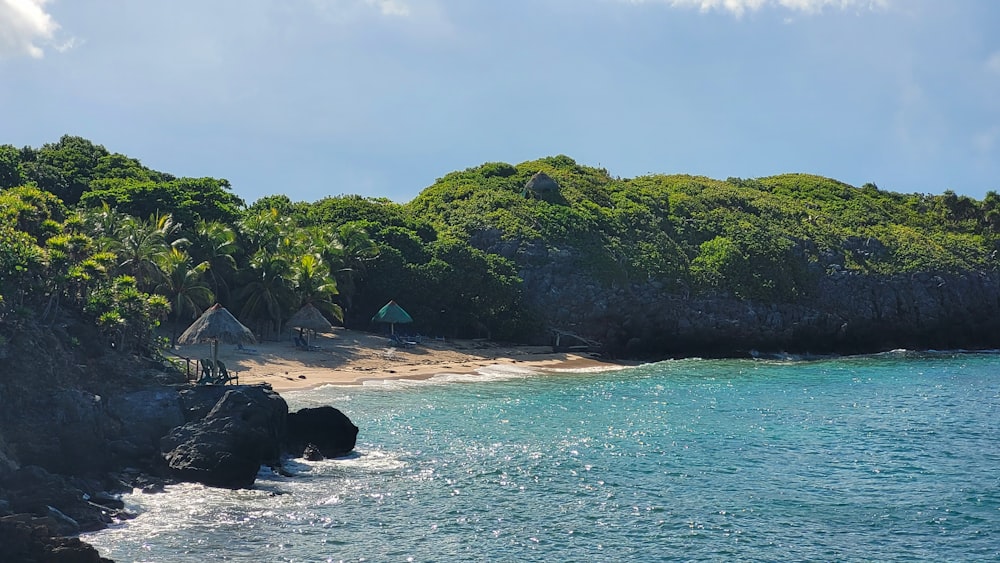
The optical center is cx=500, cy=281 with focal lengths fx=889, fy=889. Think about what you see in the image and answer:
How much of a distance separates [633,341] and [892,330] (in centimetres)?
2149

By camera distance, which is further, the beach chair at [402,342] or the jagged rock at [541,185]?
the jagged rock at [541,185]

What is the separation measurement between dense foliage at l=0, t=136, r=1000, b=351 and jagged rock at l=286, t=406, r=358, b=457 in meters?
5.83

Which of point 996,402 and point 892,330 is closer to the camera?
point 996,402

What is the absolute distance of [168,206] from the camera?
4791 centimetres

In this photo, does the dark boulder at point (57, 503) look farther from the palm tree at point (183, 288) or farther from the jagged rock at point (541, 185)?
the jagged rock at point (541, 185)

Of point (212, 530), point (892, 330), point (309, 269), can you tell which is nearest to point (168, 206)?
point (309, 269)

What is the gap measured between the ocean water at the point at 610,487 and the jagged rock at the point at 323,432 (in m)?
0.66

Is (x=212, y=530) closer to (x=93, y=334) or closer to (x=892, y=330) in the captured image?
(x=93, y=334)

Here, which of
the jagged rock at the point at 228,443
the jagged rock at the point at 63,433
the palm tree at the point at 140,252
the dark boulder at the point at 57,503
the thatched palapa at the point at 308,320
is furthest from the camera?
the thatched palapa at the point at 308,320

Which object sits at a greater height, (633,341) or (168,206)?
(168,206)

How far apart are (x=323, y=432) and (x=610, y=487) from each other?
888cm

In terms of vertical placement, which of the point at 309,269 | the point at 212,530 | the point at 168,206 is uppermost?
the point at 168,206

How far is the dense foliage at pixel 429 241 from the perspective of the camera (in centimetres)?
2830

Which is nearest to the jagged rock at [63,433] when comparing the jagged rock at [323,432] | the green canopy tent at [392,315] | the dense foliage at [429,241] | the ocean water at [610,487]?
the ocean water at [610,487]
